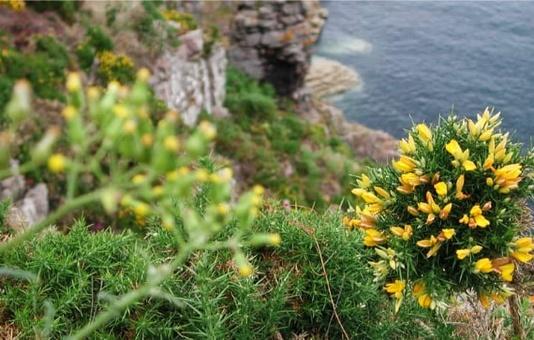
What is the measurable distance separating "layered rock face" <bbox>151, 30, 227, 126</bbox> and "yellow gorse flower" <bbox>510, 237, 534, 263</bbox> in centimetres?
1136

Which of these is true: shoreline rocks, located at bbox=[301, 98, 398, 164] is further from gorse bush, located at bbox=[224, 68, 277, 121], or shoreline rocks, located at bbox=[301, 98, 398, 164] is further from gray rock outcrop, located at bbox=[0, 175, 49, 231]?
gray rock outcrop, located at bbox=[0, 175, 49, 231]

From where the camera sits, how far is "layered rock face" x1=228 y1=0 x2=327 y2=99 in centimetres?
1916

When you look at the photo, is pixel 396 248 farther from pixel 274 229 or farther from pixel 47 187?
pixel 47 187

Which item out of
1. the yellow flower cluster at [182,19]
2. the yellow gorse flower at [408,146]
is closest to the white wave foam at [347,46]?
the yellow flower cluster at [182,19]

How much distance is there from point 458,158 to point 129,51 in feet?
38.0

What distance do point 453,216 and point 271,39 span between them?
17.0 m

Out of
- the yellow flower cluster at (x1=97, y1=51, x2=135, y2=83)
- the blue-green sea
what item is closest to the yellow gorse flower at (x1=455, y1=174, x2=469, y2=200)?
the blue-green sea

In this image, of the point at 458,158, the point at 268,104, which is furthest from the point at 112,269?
the point at 268,104

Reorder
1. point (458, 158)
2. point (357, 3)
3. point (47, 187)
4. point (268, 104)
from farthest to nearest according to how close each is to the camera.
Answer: point (357, 3) → point (268, 104) → point (47, 187) → point (458, 158)

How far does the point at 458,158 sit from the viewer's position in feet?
9.63

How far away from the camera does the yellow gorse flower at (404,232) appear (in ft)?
9.67

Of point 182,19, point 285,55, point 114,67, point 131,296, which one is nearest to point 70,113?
point 131,296

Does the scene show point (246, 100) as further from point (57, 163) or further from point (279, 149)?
point (57, 163)

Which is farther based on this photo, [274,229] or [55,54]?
[55,54]
